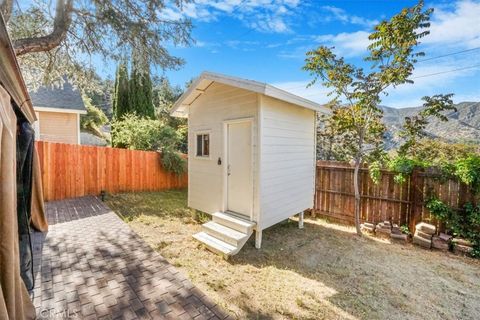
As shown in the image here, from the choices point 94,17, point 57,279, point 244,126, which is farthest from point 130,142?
point 57,279

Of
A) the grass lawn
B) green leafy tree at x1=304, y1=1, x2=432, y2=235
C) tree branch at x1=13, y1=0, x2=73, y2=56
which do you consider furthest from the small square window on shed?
tree branch at x1=13, y1=0, x2=73, y2=56

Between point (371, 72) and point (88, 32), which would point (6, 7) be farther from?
point (371, 72)

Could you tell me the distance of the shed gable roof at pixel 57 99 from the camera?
9922 millimetres

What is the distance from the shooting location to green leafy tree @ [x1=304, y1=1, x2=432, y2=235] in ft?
14.8

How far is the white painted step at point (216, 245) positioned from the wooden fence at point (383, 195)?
356cm

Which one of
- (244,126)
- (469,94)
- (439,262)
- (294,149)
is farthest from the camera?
(469,94)

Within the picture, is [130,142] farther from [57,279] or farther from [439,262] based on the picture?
[439,262]

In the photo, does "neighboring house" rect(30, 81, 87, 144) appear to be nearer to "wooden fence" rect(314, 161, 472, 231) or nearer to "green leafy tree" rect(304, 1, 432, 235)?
"green leafy tree" rect(304, 1, 432, 235)

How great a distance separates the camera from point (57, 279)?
283cm

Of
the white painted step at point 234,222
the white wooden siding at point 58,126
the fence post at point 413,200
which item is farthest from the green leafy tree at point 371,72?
the white wooden siding at point 58,126

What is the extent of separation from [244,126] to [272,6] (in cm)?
356

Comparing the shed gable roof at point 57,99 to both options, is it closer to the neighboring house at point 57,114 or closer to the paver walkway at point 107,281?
the neighboring house at point 57,114

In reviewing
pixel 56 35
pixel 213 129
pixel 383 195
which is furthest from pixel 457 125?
pixel 56 35

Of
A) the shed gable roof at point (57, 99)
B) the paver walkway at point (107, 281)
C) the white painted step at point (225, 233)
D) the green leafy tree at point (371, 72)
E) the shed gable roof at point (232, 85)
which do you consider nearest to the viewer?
the paver walkway at point (107, 281)
